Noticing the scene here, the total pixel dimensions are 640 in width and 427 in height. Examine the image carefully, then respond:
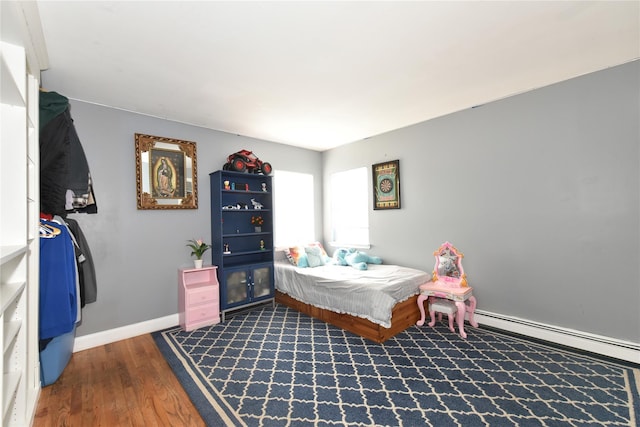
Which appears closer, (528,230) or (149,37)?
(149,37)

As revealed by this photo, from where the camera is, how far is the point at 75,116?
296cm

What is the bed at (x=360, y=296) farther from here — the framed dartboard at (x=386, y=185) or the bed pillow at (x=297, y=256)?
the framed dartboard at (x=386, y=185)

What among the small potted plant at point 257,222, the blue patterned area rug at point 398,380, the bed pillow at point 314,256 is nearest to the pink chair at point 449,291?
the blue patterned area rug at point 398,380

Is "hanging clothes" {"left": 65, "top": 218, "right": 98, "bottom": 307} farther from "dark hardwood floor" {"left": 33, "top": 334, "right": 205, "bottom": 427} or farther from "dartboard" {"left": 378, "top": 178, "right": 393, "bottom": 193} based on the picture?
"dartboard" {"left": 378, "top": 178, "right": 393, "bottom": 193}

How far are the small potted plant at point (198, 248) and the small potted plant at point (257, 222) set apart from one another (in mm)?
810

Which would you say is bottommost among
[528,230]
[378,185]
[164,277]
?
[164,277]

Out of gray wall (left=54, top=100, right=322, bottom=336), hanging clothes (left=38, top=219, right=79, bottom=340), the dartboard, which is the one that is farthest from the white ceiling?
hanging clothes (left=38, top=219, right=79, bottom=340)

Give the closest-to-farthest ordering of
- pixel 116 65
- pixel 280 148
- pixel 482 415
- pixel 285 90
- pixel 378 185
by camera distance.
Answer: pixel 482 415
pixel 116 65
pixel 285 90
pixel 378 185
pixel 280 148

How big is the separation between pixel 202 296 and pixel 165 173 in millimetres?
1607

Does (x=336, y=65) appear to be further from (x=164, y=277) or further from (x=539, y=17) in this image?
(x=164, y=277)

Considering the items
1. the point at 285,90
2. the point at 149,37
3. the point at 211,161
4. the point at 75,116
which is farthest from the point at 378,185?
the point at 75,116

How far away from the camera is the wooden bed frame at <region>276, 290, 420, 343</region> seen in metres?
2.95

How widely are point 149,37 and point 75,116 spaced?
171 cm

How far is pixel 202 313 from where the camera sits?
134 inches
